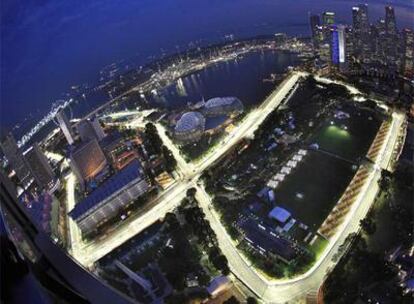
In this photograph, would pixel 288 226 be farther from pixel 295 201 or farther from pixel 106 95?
pixel 106 95

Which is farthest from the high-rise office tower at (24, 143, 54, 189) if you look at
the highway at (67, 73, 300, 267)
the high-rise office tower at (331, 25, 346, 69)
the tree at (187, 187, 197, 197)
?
the high-rise office tower at (331, 25, 346, 69)

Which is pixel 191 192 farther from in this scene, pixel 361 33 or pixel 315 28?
pixel 361 33

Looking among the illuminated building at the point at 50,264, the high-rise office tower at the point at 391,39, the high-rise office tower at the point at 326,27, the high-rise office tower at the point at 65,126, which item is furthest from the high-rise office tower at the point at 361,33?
the illuminated building at the point at 50,264

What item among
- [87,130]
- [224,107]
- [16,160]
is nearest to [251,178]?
[224,107]

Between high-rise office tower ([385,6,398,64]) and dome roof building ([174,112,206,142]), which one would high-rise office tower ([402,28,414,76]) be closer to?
high-rise office tower ([385,6,398,64])

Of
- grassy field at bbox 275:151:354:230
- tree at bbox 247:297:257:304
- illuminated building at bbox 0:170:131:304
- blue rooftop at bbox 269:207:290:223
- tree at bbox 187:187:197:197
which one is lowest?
tree at bbox 247:297:257:304

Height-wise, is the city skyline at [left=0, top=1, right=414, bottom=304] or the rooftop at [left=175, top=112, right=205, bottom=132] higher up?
the rooftop at [left=175, top=112, right=205, bottom=132]
